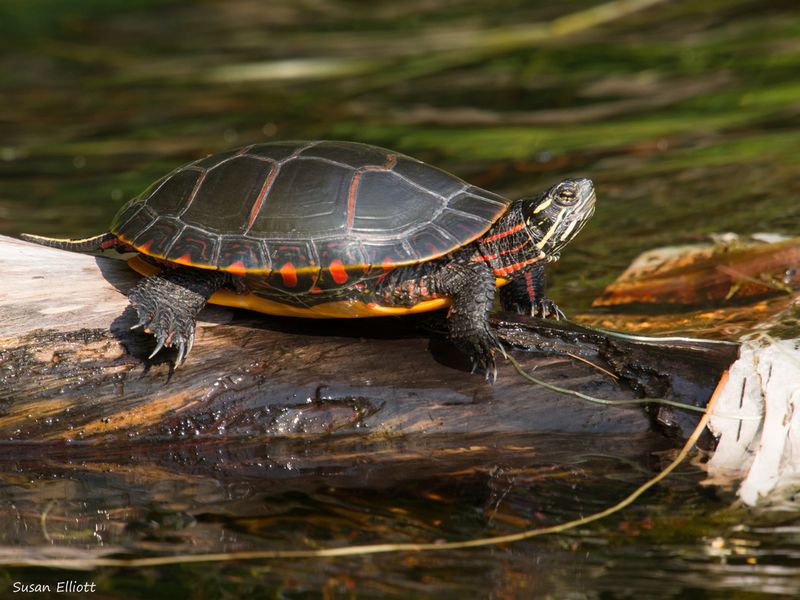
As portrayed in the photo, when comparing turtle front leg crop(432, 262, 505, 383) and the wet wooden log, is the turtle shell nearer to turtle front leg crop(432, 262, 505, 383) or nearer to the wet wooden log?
turtle front leg crop(432, 262, 505, 383)

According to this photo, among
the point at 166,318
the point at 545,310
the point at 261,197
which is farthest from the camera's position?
the point at 545,310

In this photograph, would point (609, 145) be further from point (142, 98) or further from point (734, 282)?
point (142, 98)

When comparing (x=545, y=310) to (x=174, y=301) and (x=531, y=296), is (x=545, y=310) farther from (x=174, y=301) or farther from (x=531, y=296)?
(x=174, y=301)

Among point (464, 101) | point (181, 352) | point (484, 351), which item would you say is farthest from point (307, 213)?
point (464, 101)

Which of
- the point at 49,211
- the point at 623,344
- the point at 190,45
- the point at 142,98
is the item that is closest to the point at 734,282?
the point at 623,344

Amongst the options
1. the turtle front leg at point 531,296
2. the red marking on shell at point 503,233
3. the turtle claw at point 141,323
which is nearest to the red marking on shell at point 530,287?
the turtle front leg at point 531,296
